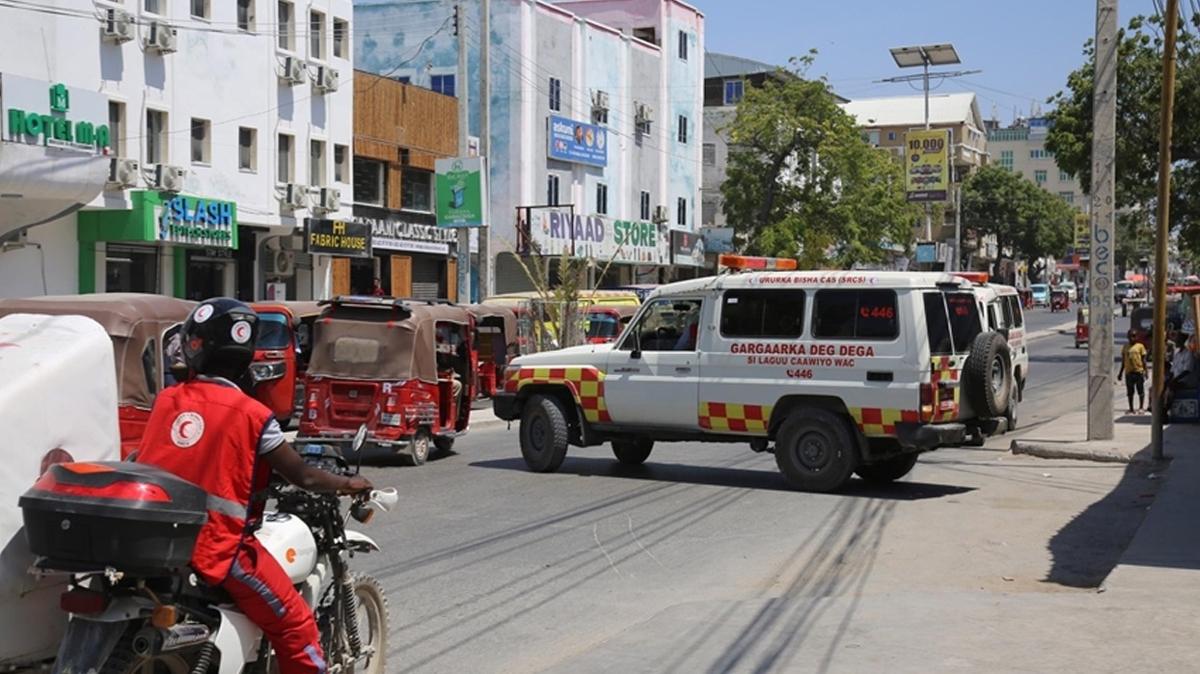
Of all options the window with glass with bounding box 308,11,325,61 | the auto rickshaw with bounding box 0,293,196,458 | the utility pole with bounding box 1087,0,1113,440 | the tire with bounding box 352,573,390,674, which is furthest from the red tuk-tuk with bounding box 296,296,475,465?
the window with glass with bounding box 308,11,325,61

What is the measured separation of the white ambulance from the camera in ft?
45.6

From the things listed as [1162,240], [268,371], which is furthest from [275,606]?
[1162,240]

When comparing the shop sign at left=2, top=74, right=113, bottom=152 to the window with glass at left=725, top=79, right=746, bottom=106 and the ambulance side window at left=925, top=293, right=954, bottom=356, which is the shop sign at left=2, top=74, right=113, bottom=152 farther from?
the window with glass at left=725, top=79, right=746, bottom=106

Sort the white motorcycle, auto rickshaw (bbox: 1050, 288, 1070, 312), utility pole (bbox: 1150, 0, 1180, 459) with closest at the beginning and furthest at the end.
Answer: the white motorcycle, utility pole (bbox: 1150, 0, 1180, 459), auto rickshaw (bbox: 1050, 288, 1070, 312)

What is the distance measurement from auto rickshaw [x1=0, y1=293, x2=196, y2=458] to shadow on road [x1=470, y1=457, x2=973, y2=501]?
433cm

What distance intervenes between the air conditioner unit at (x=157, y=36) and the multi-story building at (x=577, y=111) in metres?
14.2

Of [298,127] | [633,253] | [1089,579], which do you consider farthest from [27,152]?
Answer: [633,253]

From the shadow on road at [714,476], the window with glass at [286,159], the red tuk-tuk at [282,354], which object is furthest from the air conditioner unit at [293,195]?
the shadow on road at [714,476]

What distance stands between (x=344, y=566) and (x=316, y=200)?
31020mm

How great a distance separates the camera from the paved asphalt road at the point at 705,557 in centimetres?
783

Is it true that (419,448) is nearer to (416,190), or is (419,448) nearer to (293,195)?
(293,195)

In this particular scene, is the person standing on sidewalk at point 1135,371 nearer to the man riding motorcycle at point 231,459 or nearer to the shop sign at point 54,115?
the shop sign at point 54,115

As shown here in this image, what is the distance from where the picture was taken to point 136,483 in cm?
455

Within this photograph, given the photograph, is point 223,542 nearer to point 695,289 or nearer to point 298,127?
point 695,289
